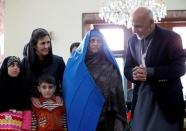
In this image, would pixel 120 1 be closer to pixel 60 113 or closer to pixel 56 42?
pixel 56 42

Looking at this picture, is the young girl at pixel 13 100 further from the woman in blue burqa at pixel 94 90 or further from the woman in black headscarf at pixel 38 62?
the woman in blue burqa at pixel 94 90

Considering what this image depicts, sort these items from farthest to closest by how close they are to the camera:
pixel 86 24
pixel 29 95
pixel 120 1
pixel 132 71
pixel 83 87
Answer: pixel 86 24 → pixel 120 1 → pixel 29 95 → pixel 83 87 → pixel 132 71

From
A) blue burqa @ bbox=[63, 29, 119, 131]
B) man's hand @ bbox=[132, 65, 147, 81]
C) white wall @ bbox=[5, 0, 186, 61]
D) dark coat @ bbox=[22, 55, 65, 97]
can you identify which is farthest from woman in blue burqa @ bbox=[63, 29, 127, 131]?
white wall @ bbox=[5, 0, 186, 61]

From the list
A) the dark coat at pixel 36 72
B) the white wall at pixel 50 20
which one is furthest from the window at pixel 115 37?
the dark coat at pixel 36 72

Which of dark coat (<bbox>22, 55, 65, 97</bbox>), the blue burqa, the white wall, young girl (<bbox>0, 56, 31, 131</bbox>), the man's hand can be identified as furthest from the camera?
the white wall

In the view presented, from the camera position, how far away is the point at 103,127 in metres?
2.77

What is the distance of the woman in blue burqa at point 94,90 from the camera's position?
8.96ft

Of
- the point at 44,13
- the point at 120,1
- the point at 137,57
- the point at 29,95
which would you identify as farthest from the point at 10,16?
the point at 137,57

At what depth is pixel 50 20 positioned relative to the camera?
7.11 metres

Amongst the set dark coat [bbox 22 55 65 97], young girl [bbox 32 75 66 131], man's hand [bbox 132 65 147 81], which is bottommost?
young girl [bbox 32 75 66 131]

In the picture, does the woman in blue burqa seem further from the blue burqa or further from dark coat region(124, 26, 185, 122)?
dark coat region(124, 26, 185, 122)

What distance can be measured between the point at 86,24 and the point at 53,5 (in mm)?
707

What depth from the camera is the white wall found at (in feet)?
23.2

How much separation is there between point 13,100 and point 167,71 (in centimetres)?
117
